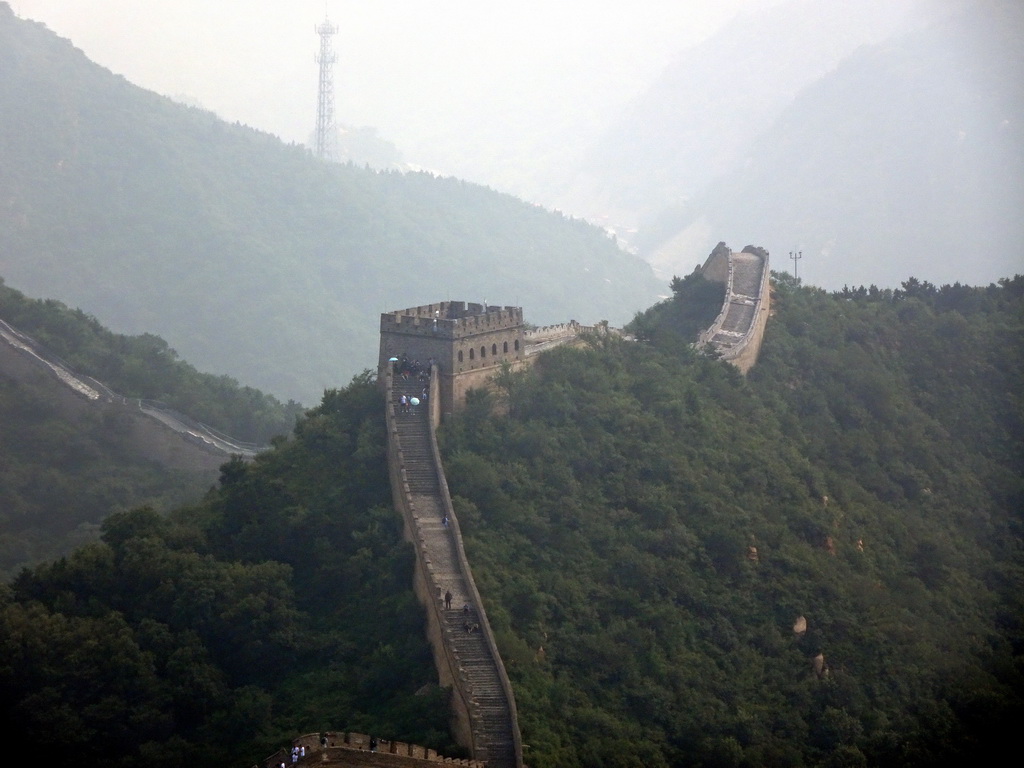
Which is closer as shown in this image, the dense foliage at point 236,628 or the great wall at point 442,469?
the great wall at point 442,469

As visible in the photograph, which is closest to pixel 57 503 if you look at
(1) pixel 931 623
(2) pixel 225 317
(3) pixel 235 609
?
(3) pixel 235 609

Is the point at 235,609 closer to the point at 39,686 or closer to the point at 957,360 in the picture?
the point at 39,686

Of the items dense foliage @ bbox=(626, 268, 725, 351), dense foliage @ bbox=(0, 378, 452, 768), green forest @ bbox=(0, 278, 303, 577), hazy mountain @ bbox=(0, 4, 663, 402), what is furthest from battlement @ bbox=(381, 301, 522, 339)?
hazy mountain @ bbox=(0, 4, 663, 402)

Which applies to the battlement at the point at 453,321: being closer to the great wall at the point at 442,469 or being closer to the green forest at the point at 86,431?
the great wall at the point at 442,469

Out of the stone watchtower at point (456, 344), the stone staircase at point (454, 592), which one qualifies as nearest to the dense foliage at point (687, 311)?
the stone watchtower at point (456, 344)

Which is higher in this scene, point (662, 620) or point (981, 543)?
point (981, 543)
